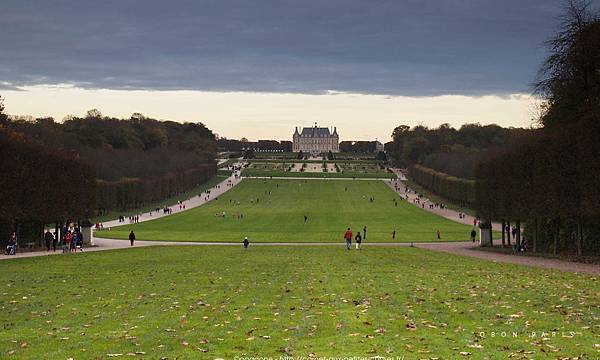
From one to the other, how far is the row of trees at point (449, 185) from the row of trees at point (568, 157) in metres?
43.6

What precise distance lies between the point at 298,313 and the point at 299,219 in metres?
68.0

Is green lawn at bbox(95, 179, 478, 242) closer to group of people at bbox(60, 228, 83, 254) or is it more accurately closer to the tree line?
the tree line

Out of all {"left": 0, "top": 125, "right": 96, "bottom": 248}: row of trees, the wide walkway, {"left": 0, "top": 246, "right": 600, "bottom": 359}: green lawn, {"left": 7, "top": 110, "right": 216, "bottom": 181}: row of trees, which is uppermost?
{"left": 7, "top": 110, "right": 216, "bottom": 181}: row of trees

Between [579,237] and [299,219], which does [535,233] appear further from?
[299,219]

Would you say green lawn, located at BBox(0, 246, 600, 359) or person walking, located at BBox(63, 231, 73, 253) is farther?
person walking, located at BBox(63, 231, 73, 253)

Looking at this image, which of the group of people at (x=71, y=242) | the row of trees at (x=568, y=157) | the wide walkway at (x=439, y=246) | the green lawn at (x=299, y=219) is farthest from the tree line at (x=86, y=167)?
the row of trees at (x=568, y=157)

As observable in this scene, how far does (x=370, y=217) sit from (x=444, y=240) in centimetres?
2811

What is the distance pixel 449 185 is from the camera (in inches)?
4587

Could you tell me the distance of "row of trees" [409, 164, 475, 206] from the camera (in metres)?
105

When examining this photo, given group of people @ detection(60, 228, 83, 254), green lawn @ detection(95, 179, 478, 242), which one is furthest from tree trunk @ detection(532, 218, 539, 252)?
group of people @ detection(60, 228, 83, 254)

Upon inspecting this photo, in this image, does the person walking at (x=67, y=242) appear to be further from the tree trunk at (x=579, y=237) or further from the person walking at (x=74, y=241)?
the tree trunk at (x=579, y=237)

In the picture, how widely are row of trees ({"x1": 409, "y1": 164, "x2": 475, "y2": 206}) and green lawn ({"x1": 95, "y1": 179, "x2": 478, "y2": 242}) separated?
819cm

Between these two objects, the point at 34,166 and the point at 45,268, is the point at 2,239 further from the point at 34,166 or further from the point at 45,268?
the point at 45,268

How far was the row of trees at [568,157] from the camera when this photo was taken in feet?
119
